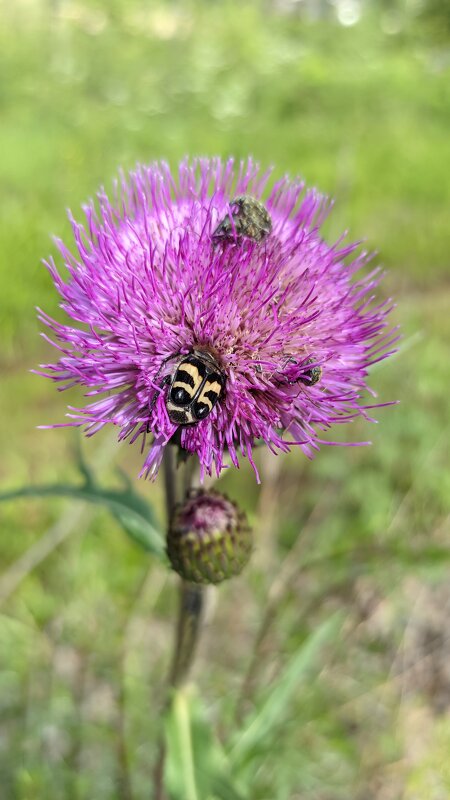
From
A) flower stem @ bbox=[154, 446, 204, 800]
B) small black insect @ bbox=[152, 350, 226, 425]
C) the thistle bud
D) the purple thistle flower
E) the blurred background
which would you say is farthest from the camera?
the blurred background

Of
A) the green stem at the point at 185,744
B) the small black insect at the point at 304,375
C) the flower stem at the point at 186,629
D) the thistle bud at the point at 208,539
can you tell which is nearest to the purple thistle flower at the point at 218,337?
the small black insect at the point at 304,375

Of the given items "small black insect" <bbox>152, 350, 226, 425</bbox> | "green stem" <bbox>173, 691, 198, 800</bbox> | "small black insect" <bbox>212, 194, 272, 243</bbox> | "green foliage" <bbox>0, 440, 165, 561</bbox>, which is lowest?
"green stem" <bbox>173, 691, 198, 800</bbox>

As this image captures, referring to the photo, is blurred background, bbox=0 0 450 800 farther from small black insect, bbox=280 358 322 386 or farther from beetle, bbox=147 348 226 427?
beetle, bbox=147 348 226 427

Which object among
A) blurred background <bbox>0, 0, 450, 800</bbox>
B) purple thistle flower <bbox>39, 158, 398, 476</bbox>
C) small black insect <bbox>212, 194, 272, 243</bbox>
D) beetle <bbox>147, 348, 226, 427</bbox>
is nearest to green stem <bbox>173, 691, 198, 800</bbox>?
blurred background <bbox>0, 0, 450, 800</bbox>

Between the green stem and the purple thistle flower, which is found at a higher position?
the purple thistle flower

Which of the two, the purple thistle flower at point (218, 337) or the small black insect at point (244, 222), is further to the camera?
the small black insect at point (244, 222)

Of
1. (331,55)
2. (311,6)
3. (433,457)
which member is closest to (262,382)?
(433,457)

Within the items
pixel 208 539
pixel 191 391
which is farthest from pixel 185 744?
pixel 191 391

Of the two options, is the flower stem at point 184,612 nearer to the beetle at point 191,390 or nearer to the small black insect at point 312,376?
the beetle at point 191,390

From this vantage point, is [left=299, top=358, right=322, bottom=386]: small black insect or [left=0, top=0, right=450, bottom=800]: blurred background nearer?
[left=299, top=358, right=322, bottom=386]: small black insect

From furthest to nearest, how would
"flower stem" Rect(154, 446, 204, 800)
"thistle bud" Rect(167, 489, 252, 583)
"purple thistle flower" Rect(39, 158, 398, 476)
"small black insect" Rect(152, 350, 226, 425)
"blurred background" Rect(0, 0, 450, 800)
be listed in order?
"blurred background" Rect(0, 0, 450, 800)
"flower stem" Rect(154, 446, 204, 800)
"thistle bud" Rect(167, 489, 252, 583)
"purple thistle flower" Rect(39, 158, 398, 476)
"small black insect" Rect(152, 350, 226, 425)
